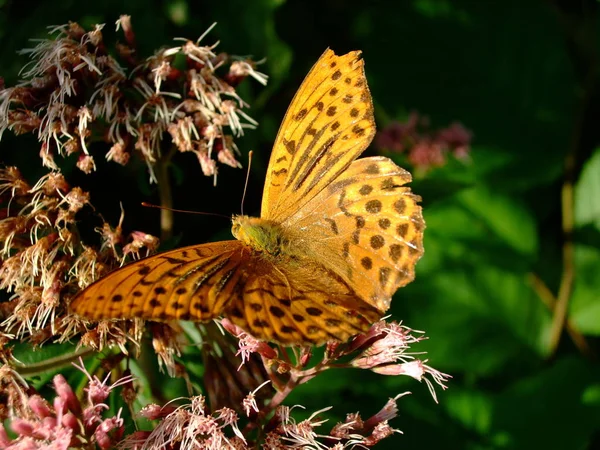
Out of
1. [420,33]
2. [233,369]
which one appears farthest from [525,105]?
[233,369]

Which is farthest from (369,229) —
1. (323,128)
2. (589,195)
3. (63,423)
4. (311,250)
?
(589,195)

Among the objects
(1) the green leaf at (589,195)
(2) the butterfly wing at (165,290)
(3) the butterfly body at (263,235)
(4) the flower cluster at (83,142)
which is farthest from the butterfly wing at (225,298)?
(1) the green leaf at (589,195)

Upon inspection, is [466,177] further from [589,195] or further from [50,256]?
[50,256]

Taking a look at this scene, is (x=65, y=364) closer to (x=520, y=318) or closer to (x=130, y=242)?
(x=130, y=242)

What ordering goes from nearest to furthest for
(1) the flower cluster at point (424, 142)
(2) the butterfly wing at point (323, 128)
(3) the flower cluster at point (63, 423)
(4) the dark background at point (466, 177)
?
(3) the flower cluster at point (63, 423) → (2) the butterfly wing at point (323, 128) → (4) the dark background at point (466, 177) → (1) the flower cluster at point (424, 142)

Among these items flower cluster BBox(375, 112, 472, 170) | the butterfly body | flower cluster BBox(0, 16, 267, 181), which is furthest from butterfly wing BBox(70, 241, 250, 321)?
flower cluster BBox(375, 112, 472, 170)

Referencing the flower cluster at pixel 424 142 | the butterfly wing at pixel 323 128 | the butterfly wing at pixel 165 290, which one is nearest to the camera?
the butterfly wing at pixel 165 290

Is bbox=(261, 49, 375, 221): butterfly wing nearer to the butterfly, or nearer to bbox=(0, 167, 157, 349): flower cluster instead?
the butterfly

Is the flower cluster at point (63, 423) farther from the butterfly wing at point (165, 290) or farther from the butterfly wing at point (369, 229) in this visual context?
the butterfly wing at point (369, 229)
